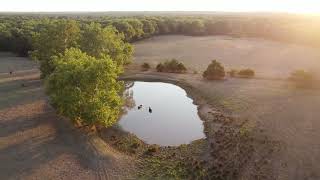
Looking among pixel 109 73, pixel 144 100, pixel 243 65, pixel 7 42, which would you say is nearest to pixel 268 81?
pixel 243 65

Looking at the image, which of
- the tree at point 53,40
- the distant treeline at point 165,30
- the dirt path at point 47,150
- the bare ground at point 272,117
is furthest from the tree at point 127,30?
the dirt path at point 47,150

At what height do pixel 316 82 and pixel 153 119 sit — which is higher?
pixel 316 82

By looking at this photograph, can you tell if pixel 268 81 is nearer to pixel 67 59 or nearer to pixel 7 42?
pixel 67 59

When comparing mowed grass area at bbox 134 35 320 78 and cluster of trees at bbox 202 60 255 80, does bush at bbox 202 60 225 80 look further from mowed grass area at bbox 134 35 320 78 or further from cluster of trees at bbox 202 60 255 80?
mowed grass area at bbox 134 35 320 78

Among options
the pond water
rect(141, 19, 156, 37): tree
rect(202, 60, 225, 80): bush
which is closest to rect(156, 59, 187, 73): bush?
the pond water

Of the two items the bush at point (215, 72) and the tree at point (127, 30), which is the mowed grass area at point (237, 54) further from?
the bush at point (215, 72)

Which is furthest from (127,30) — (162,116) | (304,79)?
(162,116)

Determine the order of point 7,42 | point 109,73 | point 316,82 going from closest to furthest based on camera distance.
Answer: point 109,73
point 316,82
point 7,42

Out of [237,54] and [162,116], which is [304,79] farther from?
[237,54]
